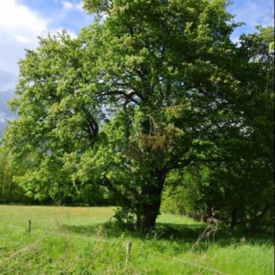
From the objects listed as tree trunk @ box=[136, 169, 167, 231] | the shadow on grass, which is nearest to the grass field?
the shadow on grass

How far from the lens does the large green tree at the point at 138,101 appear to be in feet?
33.7

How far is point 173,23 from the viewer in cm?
1160

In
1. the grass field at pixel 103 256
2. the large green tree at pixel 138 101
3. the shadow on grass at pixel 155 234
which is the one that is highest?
the large green tree at pixel 138 101

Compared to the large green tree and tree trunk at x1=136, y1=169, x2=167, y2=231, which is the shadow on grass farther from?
the large green tree

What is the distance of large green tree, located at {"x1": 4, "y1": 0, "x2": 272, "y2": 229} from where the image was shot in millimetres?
10258

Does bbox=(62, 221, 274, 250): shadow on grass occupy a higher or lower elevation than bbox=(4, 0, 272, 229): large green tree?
lower

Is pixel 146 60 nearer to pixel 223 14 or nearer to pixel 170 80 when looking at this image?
pixel 170 80

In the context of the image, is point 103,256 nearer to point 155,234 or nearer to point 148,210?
point 155,234

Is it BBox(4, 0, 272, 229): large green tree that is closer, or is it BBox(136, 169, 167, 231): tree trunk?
BBox(4, 0, 272, 229): large green tree

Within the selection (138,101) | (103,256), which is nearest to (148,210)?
(138,101)

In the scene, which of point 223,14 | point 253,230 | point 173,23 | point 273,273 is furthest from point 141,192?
point 253,230

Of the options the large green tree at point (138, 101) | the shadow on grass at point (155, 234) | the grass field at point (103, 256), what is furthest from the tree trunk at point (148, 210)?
the grass field at point (103, 256)

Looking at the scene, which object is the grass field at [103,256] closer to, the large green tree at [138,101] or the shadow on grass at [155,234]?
the shadow on grass at [155,234]

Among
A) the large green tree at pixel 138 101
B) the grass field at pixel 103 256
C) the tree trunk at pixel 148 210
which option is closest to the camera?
the grass field at pixel 103 256
